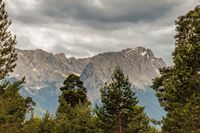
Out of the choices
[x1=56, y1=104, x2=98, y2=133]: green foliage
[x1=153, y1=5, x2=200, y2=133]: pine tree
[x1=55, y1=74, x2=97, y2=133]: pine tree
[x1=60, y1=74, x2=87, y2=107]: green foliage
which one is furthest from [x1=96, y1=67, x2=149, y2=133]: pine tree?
[x1=60, y1=74, x2=87, y2=107]: green foliage

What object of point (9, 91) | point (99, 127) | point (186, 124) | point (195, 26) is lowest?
point (186, 124)

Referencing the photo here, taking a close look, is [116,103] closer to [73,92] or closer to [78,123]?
[78,123]

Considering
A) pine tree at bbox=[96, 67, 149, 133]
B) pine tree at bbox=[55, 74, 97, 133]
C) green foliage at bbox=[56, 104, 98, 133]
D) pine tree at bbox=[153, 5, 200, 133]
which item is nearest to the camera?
pine tree at bbox=[153, 5, 200, 133]

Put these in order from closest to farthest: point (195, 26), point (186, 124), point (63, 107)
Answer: point (186, 124)
point (195, 26)
point (63, 107)

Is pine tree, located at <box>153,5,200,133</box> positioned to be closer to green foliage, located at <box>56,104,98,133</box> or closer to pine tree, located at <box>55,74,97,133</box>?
pine tree, located at <box>55,74,97,133</box>

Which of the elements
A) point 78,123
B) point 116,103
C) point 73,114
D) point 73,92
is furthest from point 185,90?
point 73,92

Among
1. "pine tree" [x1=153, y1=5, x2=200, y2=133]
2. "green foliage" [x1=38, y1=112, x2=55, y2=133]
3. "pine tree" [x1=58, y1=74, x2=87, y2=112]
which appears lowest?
"pine tree" [x1=153, y1=5, x2=200, y2=133]

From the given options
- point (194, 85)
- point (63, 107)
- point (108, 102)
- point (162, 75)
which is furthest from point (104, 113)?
point (63, 107)

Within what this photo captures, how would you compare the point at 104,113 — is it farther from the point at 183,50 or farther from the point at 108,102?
the point at 183,50

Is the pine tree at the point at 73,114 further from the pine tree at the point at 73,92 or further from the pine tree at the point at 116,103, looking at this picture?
the pine tree at the point at 116,103

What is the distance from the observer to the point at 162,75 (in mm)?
45656

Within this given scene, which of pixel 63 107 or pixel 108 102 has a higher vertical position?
pixel 63 107

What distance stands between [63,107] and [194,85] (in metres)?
41.4

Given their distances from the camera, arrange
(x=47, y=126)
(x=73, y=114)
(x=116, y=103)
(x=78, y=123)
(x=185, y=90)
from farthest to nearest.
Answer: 1. (x=73, y=114)
2. (x=47, y=126)
3. (x=78, y=123)
4. (x=116, y=103)
5. (x=185, y=90)
